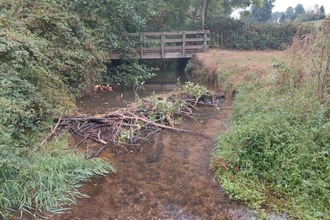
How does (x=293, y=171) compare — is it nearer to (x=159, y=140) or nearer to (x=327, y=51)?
(x=327, y=51)

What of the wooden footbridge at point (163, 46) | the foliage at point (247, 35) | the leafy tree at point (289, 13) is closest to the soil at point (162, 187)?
the wooden footbridge at point (163, 46)

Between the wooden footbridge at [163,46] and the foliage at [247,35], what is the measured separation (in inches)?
72.1

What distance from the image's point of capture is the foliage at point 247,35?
612 inches

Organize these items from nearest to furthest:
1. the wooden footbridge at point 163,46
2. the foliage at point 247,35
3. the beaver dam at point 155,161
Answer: the beaver dam at point 155,161 < the wooden footbridge at point 163,46 < the foliage at point 247,35

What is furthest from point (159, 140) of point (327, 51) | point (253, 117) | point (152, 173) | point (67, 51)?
point (67, 51)

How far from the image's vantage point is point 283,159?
3.76m

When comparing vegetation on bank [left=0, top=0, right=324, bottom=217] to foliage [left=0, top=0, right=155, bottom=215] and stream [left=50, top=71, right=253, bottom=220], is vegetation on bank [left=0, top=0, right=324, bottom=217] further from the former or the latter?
stream [left=50, top=71, right=253, bottom=220]

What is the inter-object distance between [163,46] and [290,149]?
9.71 meters

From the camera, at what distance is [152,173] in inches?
171

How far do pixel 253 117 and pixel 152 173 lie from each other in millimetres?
2130

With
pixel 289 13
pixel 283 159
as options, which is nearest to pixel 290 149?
pixel 283 159

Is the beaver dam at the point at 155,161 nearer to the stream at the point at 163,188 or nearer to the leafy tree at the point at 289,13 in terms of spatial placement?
the stream at the point at 163,188

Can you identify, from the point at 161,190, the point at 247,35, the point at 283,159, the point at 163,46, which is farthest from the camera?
the point at 247,35

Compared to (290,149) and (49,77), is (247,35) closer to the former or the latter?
(49,77)
